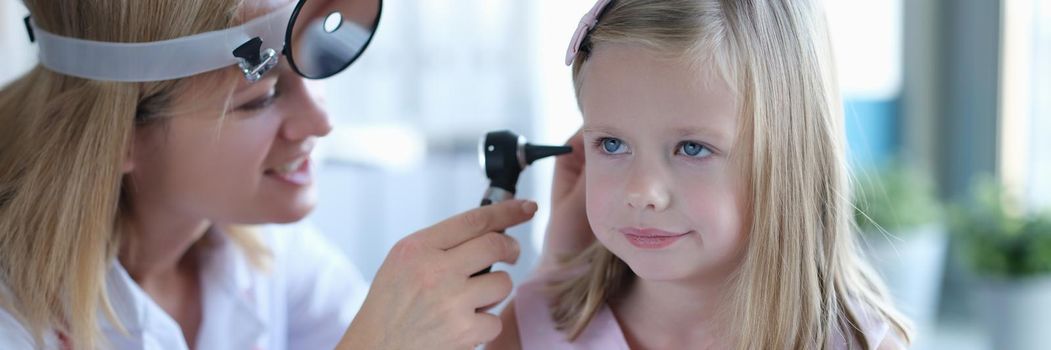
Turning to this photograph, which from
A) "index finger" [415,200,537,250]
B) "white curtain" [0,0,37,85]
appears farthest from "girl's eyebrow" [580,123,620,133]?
"white curtain" [0,0,37,85]

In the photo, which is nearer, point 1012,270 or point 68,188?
point 68,188

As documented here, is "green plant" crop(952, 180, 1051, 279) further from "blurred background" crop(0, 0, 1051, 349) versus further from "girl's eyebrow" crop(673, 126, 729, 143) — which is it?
"girl's eyebrow" crop(673, 126, 729, 143)

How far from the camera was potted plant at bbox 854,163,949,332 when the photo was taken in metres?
2.10

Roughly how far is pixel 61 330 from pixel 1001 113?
184 centimetres

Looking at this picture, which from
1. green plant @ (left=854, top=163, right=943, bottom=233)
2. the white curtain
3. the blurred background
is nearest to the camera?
the blurred background

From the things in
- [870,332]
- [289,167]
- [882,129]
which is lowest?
[882,129]

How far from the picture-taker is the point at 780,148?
3.03ft

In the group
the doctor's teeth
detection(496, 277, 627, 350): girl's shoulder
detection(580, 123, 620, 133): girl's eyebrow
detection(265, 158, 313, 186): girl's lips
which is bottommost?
detection(496, 277, 627, 350): girl's shoulder

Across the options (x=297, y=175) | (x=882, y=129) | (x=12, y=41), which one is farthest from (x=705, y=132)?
(x=12, y=41)

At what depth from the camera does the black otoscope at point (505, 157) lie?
3.45 ft

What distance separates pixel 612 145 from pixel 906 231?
4.48ft

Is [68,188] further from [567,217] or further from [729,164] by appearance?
[729,164]

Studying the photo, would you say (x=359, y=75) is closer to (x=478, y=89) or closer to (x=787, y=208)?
(x=478, y=89)

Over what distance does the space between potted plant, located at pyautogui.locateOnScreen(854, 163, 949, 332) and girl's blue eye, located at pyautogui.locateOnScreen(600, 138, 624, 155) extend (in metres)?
1.24
